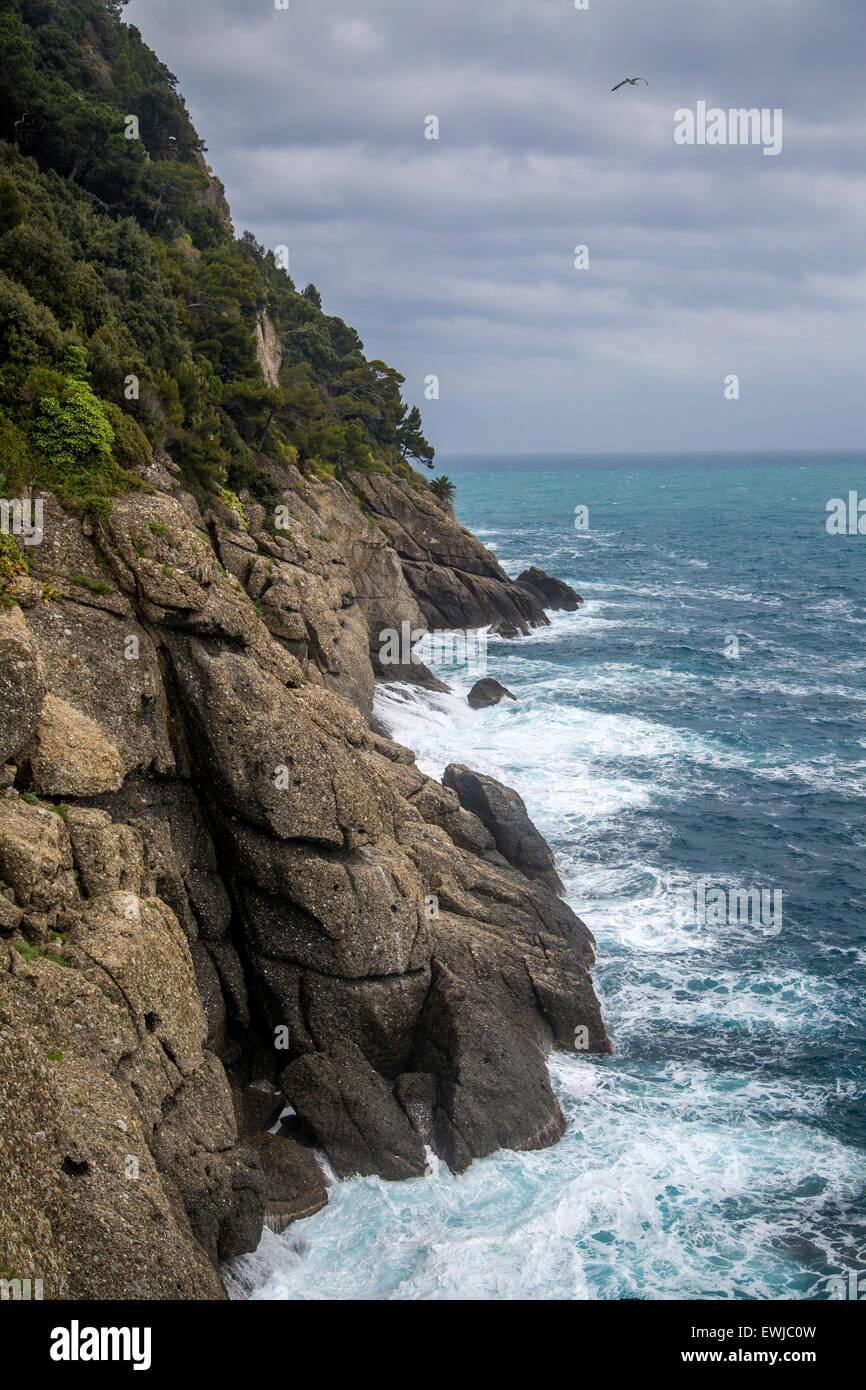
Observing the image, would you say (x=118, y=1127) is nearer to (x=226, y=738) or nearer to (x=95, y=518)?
(x=226, y=738)

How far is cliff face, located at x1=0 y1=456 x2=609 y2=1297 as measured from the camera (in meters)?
13.3

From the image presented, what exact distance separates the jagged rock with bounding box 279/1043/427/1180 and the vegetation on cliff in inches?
563

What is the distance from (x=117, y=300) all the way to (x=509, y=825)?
22.3 metres

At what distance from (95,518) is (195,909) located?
949cm

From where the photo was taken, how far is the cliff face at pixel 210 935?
13.3 metres

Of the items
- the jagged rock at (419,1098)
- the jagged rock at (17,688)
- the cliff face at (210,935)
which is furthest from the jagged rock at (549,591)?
the jagged rock at (17,688)

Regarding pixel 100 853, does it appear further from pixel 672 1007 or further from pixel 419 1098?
pixel 672 1007

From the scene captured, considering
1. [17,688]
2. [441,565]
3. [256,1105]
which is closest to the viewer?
[17,688]

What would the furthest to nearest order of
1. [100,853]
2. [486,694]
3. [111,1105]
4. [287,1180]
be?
[486,694]
[287,1180]
[100,853]
[111,1105]

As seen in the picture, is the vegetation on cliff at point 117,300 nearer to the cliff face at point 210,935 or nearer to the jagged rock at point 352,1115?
the cliff face at point 210,935

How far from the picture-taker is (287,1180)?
62.0 ft

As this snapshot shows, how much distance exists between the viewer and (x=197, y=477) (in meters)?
27.6

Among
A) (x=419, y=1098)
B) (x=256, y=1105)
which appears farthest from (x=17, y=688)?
(x=419, y=1098)

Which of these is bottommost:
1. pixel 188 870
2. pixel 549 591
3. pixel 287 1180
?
pixel 287 1180
